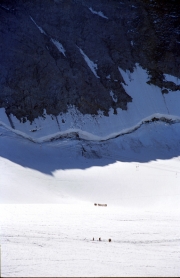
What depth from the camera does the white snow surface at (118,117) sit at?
25.2 m

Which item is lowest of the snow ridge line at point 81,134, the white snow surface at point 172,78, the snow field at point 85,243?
the snow field at point 85,243

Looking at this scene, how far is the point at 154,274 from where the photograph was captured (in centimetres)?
940

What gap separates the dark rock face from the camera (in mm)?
26234

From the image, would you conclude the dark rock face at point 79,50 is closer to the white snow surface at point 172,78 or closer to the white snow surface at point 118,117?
the white snow surface at point 172,78

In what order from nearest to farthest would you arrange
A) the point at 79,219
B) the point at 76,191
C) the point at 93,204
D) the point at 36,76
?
the point at 79,219 < the point at 93,204 < the point at 76,191 < the point at 36,76

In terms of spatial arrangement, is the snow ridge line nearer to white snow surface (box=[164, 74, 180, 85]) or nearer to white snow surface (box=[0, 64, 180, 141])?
white snow surface (box=[0, 64, 180, 141])

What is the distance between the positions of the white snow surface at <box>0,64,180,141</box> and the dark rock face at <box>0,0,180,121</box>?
0.37 m

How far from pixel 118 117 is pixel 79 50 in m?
4.23

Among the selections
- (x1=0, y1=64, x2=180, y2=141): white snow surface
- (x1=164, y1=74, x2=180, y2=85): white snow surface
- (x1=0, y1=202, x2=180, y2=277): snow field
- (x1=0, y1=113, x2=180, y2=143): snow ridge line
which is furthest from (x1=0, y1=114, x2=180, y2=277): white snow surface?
(x1=164, y1=74, x2=180, y2=85): white snow surface

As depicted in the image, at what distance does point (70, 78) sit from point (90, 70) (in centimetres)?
141

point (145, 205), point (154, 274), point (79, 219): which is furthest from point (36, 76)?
point (154, 274)

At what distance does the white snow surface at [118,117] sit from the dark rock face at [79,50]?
1.21 feet

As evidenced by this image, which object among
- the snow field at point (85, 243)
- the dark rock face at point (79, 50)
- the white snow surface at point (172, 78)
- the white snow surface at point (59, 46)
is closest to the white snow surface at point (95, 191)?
the snow field at point (85, 243)

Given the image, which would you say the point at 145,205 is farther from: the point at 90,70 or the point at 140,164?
the point at 90,70
